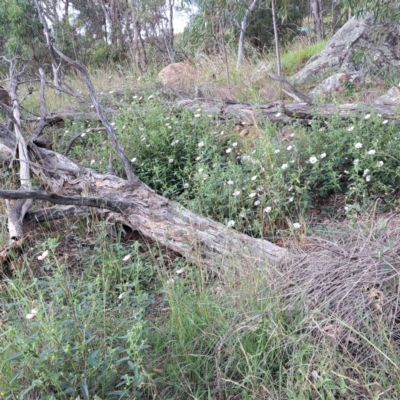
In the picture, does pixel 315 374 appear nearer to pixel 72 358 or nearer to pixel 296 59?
pixel 72 358

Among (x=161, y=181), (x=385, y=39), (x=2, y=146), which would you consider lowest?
(x=161, y=181)

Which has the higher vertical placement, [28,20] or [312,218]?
[28,20]

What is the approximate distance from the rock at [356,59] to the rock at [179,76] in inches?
85.2

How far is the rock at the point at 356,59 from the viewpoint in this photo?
7.33 metres

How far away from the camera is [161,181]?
4344 mm

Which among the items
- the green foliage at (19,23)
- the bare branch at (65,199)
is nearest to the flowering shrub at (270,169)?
the bare branch at (65,199)

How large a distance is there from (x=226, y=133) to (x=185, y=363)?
3.53 m

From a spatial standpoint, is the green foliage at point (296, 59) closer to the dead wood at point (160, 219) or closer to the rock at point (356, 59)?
the rock at point (356, 59)

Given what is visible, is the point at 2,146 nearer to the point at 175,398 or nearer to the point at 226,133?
the point at 226,133

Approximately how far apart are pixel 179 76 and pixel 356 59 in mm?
3814

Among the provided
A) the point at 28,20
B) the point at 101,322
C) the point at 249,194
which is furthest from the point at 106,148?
the point at 28,20

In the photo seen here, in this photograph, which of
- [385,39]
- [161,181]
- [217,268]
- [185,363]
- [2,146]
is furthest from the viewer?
[385,39]

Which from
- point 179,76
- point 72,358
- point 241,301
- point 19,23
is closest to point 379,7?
point 241,301

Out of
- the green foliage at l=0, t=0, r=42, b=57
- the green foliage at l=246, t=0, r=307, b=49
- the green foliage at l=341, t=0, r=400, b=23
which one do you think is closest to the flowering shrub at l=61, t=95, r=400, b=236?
the green foliage at l=341, t=0, r=400, b=23
